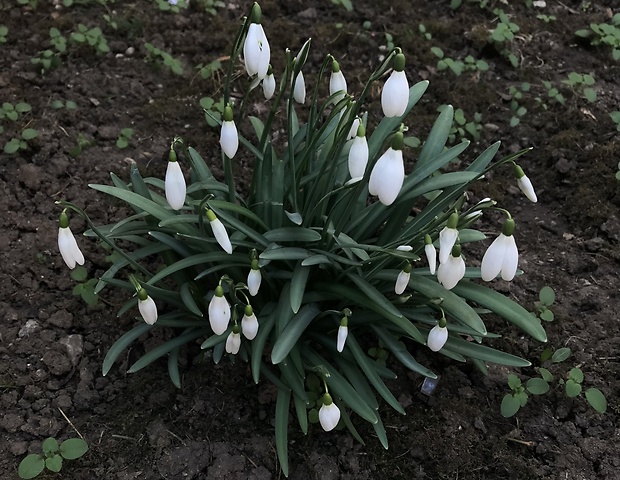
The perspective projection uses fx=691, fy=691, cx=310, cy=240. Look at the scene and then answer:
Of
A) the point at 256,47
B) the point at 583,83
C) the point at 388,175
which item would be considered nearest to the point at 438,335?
the point at 388,175

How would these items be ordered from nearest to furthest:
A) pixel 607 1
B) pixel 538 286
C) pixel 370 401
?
pixel 370 401
pixel 538 286
pixel 607 1

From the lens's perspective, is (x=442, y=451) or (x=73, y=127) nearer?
(x=442, y=451)

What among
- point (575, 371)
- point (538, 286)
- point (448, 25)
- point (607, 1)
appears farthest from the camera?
point (607, 1)

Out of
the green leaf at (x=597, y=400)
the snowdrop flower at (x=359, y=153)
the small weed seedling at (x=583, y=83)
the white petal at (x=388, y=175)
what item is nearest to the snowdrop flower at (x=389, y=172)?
the white petal at (x=388, y=175)

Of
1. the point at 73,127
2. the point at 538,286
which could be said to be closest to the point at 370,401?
the point at 538,286

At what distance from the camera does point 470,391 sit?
2553 mm

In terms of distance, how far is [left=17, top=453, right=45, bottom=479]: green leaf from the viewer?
2156mm

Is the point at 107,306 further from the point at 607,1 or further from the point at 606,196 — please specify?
the point at 607,1

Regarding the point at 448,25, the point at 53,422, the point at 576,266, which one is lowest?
the point at 53,422

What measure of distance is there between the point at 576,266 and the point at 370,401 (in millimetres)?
1251

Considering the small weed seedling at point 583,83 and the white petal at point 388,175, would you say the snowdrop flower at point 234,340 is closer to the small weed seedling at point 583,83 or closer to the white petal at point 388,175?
the white petal at point 388,175

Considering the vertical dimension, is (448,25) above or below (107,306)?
above

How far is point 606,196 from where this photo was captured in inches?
127

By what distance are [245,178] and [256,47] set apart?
4.26 feet
